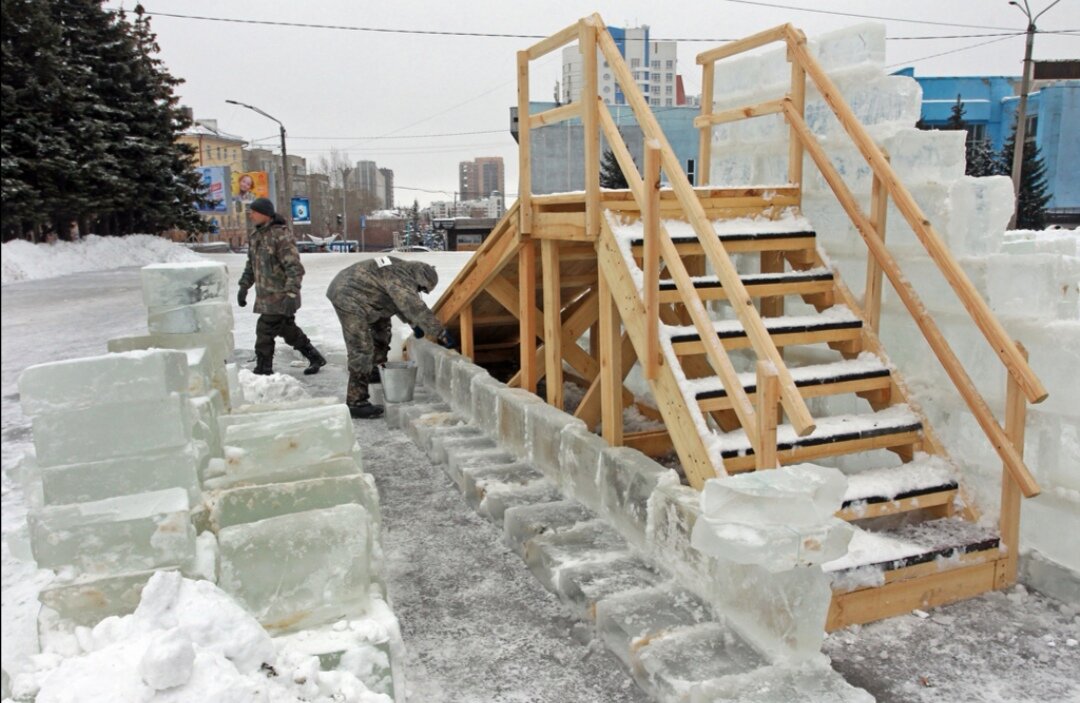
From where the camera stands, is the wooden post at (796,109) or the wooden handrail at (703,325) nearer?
the wooden handrail at (703,325)

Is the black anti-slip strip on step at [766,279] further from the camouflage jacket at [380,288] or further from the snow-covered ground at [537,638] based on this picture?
the camouflage jacket at [380,288]

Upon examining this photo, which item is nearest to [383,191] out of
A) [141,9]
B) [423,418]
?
[141,9]

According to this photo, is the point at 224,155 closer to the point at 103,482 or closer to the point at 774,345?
the point at 103,482

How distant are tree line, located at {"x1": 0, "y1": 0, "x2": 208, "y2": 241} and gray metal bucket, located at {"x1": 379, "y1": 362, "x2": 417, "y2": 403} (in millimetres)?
2524

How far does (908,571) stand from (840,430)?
29.2 inches

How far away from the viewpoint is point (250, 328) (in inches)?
473

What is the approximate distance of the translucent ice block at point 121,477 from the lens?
272 cm

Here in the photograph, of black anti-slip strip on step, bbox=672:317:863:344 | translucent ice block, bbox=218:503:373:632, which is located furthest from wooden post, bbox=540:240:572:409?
translucent ice block, bbox=218:503:373:632

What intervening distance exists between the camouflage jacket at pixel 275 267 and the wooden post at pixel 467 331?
1.83 metres

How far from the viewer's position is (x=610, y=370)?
14.1 feet

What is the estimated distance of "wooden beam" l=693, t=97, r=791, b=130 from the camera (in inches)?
192

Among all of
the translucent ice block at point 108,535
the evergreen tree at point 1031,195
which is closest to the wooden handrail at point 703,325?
the translucent ice block at point 108,535

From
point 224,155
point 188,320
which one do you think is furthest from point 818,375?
point 224,155

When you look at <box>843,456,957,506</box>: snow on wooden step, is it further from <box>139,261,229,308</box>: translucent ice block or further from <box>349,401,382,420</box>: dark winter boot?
<box>349,401,382,420</box>: dark winter boot
